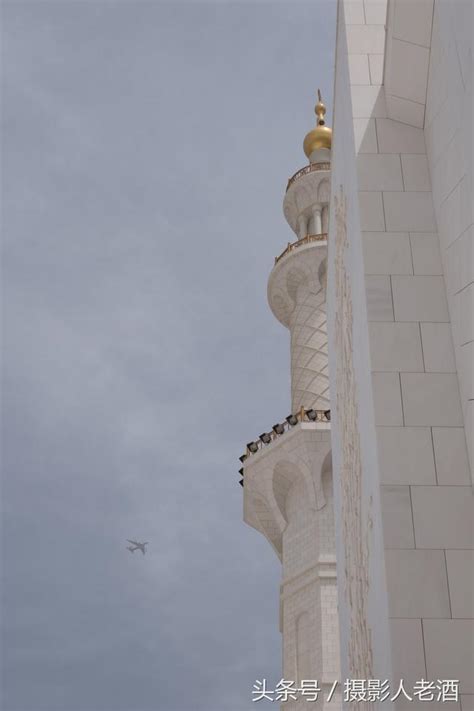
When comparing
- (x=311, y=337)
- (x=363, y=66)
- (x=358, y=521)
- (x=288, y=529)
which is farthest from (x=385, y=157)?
(x=311, y=337)

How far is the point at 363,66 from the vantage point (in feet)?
25.0

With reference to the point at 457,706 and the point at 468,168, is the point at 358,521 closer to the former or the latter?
the point at 457,706

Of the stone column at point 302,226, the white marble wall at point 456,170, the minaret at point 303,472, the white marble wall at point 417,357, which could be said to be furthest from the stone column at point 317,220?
the white marble wall at point 456,170

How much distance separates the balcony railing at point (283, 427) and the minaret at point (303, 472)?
22 mm

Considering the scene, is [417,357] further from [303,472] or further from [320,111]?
[320,111]

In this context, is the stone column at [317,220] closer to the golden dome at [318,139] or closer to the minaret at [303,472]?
the minaret at [303,472]

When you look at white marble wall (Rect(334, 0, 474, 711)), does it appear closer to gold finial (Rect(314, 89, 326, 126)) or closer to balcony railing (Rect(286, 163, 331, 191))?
balcony railing (Rect(286, 163, 331, 191))

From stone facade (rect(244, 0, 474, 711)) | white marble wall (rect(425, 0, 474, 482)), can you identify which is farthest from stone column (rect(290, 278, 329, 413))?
white marble wall (rect(425, 0, 474, 482))

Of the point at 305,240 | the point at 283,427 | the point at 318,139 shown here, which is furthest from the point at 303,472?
the point at 318,139

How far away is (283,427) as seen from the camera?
750 inches

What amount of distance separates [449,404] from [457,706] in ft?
6.47

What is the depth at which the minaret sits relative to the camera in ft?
54.3

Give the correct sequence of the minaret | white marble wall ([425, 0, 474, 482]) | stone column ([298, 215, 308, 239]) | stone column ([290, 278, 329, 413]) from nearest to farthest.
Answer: white marble wall ([425, 0, 474, 482]) → the minaret → stone column ([290, 278, 329, 413]) → stone column ([298, 215, 308, 239])

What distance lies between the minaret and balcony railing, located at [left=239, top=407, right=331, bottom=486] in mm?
22
